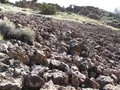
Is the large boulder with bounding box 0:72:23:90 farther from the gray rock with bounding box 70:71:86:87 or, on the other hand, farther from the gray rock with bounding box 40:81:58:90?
the gray rock with bounding box 70:71:86:87

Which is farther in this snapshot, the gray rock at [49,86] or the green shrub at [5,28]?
the green shrub at [5,28]

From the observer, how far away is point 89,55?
12.7m

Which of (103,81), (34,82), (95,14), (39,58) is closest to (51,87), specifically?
(34,82)

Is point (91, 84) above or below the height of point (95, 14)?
above

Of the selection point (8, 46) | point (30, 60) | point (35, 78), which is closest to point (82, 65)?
point (30, 60)

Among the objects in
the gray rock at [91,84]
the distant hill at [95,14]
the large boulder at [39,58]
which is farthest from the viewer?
the distant hill at [95,14]

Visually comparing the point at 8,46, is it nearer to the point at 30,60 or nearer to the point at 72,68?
the point at 30,60

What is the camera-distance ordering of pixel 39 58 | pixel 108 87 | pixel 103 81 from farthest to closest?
pixel 39 58
pixel 103 81
pixel 108 87

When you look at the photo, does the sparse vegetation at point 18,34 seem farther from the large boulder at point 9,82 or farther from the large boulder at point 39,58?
the large boulder at point 9,82

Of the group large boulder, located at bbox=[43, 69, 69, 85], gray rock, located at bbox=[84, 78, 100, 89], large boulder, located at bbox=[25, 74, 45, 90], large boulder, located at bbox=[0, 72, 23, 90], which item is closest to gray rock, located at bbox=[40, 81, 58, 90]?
large boulder, located at bbox=[25, 74, 45, 90]

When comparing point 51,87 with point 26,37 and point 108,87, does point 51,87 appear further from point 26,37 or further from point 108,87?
point 26,37

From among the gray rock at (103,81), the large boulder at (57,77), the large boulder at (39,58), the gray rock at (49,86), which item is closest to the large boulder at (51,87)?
the gray rock at (49,86)

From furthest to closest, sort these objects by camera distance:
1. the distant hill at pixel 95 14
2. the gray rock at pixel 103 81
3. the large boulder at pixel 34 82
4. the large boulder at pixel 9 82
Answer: the distant hill at pixel 95 14, the gray rock at pixel 103 81, the large boulder at pixel 34 82, the large boulder at pixel 9 82

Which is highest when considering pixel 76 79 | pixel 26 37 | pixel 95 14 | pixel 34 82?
pixel 34 82
